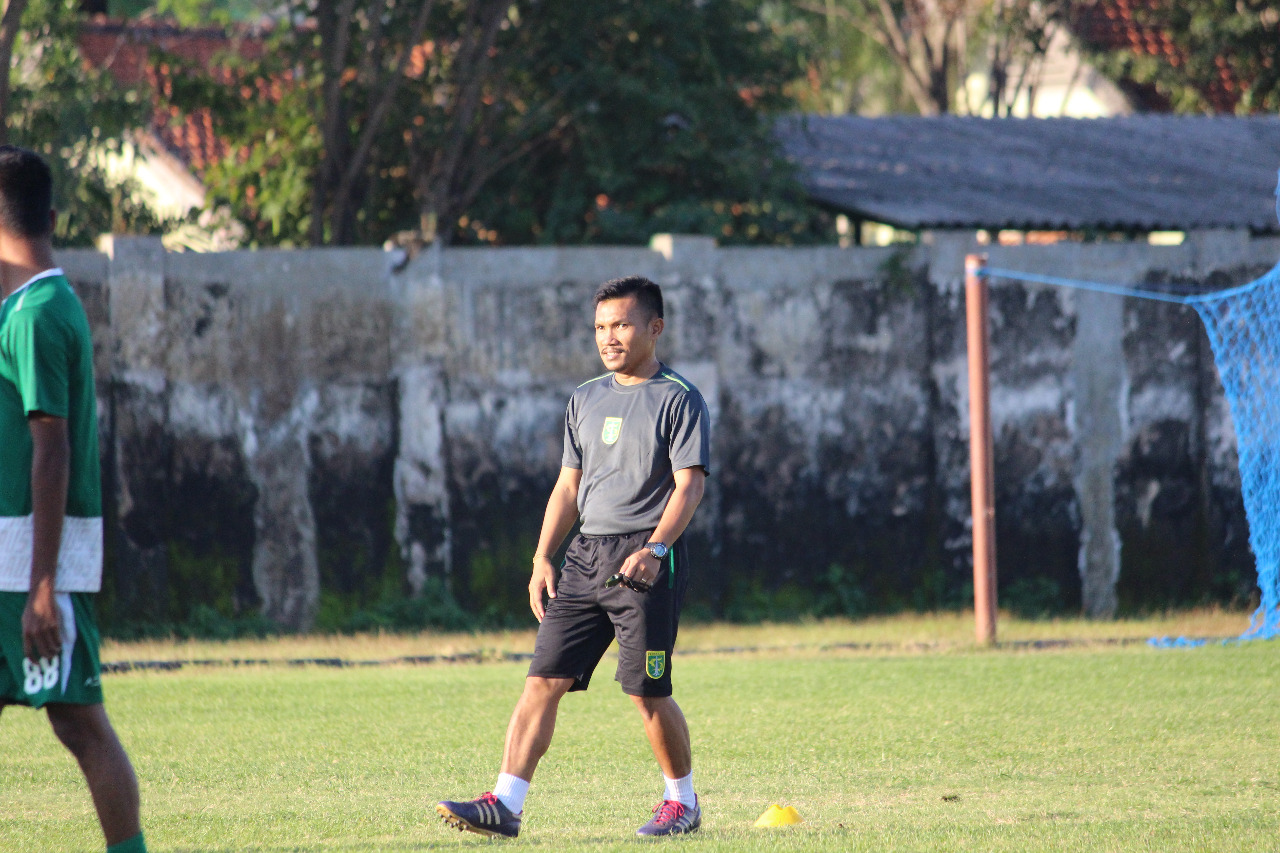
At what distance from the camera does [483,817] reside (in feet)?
15.5

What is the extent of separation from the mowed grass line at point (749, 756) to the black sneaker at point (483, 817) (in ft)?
0.27

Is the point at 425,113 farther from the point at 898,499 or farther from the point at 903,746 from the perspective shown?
the point at 903,746

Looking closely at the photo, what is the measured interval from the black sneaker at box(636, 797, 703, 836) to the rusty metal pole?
5.29m

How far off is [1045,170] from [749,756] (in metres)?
11.5

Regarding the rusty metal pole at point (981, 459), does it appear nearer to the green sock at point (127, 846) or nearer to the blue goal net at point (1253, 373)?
the blue goal net at point (1253, 373)

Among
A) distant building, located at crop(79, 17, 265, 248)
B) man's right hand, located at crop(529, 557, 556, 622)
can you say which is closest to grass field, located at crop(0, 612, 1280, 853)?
man's right hand, located at crop(529, 557, 556, 622)

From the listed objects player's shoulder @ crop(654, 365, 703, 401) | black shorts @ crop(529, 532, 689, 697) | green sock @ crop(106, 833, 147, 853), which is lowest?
green sock @ crop(106, 833, 147, 853)

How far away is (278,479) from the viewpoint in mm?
10758

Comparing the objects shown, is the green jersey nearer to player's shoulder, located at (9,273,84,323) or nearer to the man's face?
player's shoulder, located at (9,273,84,323)

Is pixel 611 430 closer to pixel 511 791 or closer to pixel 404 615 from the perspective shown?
pixel 511 791

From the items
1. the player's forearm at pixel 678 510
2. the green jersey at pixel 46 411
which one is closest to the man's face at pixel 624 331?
the player's forearm at pixel 678 510

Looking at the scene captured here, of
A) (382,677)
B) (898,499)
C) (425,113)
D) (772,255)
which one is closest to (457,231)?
(425,113)

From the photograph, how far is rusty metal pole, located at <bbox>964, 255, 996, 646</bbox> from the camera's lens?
988 cm

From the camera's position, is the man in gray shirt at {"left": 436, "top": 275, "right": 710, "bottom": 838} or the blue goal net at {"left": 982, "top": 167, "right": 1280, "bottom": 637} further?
the blue goal net at {"left": 982, "top": 167, "right": 1280, "bottom": 637}
